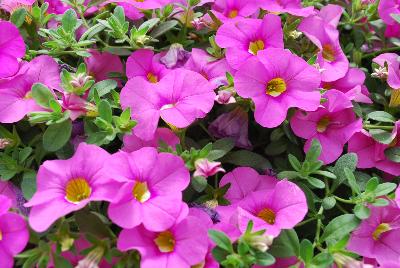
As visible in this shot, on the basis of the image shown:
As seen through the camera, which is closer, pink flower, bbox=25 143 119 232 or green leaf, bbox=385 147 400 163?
pink flower, bbox=25 143 119 232

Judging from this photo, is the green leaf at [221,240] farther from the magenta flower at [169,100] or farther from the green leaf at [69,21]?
the green leaf at [69,21]

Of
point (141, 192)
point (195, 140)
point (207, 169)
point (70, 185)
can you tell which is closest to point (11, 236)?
point (70, 185)

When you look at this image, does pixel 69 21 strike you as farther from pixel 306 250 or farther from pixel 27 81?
pixel 306 250

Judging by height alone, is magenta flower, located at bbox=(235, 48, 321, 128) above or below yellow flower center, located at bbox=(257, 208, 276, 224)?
above

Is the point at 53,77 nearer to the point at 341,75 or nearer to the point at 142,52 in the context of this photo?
the point at 142,52

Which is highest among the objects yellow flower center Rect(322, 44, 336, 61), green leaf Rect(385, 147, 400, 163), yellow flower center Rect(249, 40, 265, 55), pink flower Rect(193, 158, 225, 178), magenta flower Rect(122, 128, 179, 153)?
yellow flower center Rect(249, 40, 265, 55)

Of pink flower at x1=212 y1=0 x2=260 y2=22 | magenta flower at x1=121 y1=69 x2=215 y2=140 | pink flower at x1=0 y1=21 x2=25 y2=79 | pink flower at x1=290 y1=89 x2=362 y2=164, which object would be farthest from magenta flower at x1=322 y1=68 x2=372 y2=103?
pink flower at x1=0 y1=21 x2=25 y2=79

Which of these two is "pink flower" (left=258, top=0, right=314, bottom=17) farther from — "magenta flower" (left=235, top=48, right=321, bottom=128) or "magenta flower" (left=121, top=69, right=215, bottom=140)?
"magenta flower" (left=121, top=69, right=215, bottom=140)
